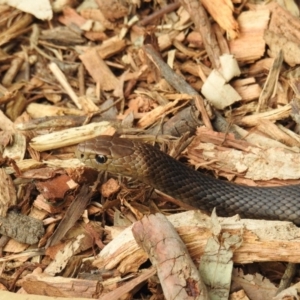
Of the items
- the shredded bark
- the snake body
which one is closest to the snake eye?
the snake body

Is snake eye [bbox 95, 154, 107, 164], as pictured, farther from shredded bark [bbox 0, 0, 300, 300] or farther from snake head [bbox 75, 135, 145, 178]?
shredded bark [bbox 0, 0, 300, 300]

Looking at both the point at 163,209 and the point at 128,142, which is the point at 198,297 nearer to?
the point at 163,209

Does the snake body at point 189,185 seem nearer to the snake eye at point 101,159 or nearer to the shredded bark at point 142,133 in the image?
the snake eye at point 101,159

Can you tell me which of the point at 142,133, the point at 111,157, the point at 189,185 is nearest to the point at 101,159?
the point at 111,157

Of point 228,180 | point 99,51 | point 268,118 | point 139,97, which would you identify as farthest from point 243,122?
point 99,51

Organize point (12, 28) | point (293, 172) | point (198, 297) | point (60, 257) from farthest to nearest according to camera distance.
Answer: point (12, 28) → point (293, 172) → point (60, 257) → point (198, 297)

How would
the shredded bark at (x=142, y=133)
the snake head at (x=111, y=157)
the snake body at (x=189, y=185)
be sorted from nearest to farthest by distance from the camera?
the shredded bark at (x=142, y=133)
the snake body at (x=189, y=185)
the snake head at (x=111, y=157)

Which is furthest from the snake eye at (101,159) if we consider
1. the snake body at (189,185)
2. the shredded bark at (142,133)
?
the shredded bark at (142,133)

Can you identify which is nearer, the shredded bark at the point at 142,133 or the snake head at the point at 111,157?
the shredded bark at the point at 142,133

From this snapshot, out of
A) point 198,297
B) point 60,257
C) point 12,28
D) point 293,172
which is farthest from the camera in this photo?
point 12,28
